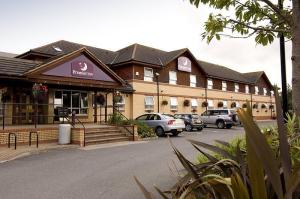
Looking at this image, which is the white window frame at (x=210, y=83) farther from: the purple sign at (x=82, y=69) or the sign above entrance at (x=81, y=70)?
the purple sign at (x=82, y=69)

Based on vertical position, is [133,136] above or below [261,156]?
below

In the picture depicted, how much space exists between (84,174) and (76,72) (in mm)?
12633

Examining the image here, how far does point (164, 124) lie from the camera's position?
884 inches

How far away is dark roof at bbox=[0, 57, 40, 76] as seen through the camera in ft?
62.1

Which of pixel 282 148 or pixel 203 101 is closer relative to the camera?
pixel 282 148

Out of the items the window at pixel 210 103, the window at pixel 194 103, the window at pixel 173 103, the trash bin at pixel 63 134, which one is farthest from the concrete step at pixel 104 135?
the window at pixel 210 103

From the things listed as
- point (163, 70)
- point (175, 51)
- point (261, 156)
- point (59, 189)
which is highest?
point (175, 51)

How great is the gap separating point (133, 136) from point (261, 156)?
62.2 ft

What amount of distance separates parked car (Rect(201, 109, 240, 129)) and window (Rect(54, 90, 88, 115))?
13.5m

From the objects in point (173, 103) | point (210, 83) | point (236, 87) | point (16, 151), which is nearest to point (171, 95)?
point (173, 103)

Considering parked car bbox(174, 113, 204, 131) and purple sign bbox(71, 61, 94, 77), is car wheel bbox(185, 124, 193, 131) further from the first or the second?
purple sign bbox(71, 61, 94, 77)

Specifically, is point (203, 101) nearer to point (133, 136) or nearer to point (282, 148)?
point (133, 136)

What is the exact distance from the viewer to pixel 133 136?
20047 millimetres

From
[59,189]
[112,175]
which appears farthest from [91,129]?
[59,189]
